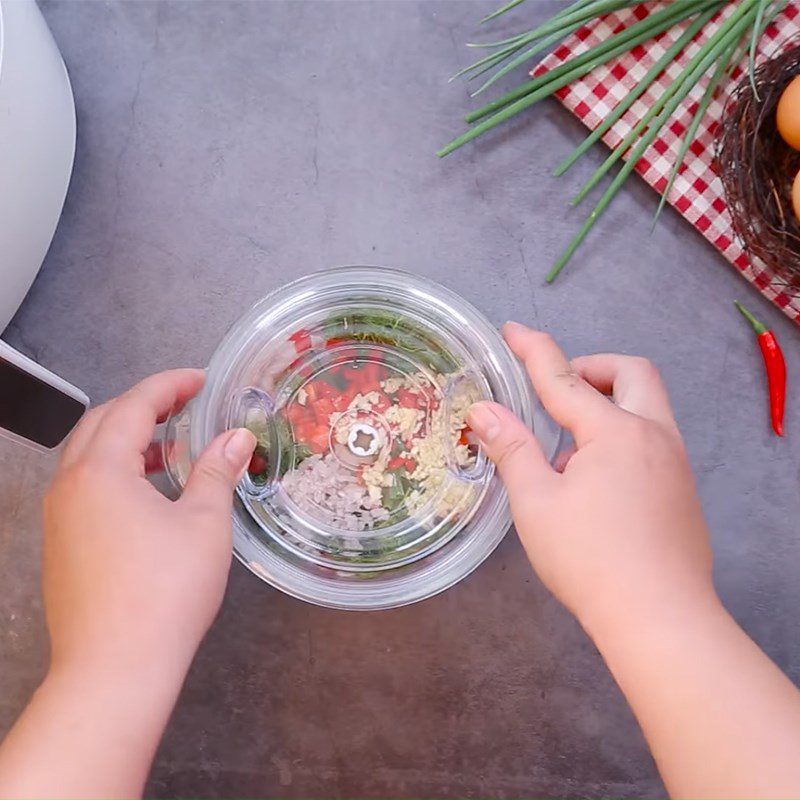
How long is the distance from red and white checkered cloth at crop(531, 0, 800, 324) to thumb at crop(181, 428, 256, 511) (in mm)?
530

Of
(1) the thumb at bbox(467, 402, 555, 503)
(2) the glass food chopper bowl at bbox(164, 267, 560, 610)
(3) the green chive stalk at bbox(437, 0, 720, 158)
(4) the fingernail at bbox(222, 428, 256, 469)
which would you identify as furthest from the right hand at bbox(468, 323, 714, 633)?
(3) the green chive stalk at bbox(437, 0, 720, 158)

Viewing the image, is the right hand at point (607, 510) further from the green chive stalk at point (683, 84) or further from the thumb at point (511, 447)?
the green chive stalk at point (683, 84)

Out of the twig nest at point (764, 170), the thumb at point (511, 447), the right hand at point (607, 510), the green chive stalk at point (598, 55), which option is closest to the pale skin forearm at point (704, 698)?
the right hand at point (607, 510)

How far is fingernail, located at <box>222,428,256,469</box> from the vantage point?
0.74 metres

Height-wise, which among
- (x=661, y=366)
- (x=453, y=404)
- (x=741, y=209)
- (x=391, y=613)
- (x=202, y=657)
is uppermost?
(x=741, y=209)

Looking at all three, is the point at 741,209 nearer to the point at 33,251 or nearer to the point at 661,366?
the point at 661,366

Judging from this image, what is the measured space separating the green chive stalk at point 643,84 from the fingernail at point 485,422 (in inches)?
12.6

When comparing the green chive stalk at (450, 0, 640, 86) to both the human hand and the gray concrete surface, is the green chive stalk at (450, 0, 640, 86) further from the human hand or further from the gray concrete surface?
the human hand

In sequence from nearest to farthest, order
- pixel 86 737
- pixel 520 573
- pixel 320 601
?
pixel 86 737
pixel 320 601
pixel 520 573

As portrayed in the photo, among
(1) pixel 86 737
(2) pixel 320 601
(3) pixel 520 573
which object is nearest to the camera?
(1) pixel 86 737

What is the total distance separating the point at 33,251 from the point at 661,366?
2.27ft

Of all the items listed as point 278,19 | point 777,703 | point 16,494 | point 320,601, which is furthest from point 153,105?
point 777,703

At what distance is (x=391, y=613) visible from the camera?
910 mm

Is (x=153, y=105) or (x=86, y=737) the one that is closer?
(x=86, y=737)
